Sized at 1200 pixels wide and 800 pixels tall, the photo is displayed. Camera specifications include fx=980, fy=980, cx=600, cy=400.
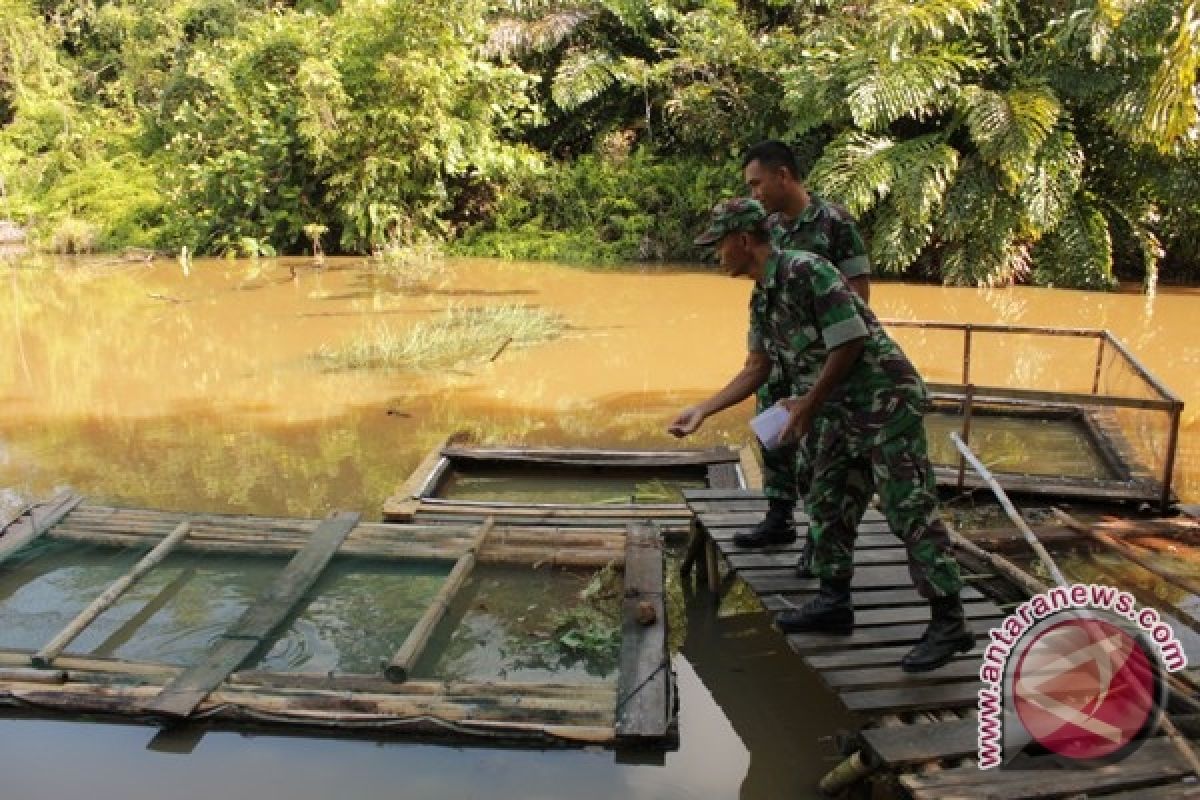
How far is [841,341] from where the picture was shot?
282 cm

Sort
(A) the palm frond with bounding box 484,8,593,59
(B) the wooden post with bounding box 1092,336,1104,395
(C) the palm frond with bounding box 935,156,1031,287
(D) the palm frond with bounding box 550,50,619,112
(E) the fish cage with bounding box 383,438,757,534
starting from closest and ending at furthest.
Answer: (E) the fish cage with bounding box 383,438,757,534
(B) the wooden post with bounding box 1092,336,1104,395
(C) the palm frond with bounding box 935,156,1031,287
(D) the palm frond with bounding box 550,50,619,112
(A) the palm frond with bounding box 484,8,593,59

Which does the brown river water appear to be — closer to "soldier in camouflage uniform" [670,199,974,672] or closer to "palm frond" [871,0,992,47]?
"soldier in camouflage uniform" [670,199,974,672]

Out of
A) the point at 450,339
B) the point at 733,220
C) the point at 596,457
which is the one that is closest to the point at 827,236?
the point at 733,220

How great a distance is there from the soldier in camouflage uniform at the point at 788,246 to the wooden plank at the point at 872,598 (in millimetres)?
167


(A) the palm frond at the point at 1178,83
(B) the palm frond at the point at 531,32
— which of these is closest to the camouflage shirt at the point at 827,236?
(A) the palm frond at the point at 1178,83

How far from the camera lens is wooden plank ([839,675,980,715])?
9.50 ft

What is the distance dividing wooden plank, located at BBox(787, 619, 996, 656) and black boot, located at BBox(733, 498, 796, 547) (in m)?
0.71

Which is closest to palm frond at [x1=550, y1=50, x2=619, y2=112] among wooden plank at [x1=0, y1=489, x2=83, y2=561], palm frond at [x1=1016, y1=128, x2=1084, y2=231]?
palm frond at [x1=1016, y1=128, x2=1084, y2=231]

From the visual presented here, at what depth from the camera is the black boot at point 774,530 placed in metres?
4.02

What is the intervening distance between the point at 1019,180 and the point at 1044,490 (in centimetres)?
700

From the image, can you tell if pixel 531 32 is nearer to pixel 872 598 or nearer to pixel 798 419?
pixel 872 598

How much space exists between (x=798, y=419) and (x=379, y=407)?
5.40 m

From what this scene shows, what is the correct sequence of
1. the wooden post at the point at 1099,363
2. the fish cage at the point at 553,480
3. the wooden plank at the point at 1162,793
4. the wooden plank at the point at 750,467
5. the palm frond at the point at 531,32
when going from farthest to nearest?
1. the palm frond at the point at 531,32
2. the wooden post at the point at 1099,363
3. the wooden plank at the point at 750,467
4. the fish cage at the point at 553,480
5. the wooden plank at the point at 1162,793

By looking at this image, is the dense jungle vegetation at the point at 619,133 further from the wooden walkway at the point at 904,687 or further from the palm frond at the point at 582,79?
the wooden walkway at the point at 904,687
